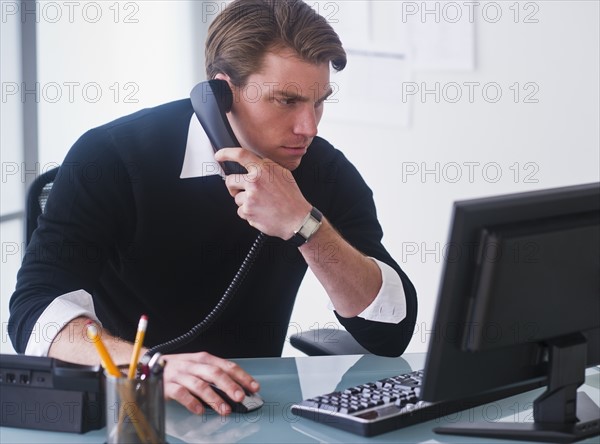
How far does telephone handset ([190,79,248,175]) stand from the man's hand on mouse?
50 cm

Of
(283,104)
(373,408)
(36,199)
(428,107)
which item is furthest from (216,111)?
(428,107)

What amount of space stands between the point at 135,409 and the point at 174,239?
2.83 ft

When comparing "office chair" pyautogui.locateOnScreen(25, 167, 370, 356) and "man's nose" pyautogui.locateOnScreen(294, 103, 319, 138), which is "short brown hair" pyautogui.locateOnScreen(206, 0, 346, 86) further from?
"office chair" pyautogui.locateOnScreen(25, 167, 370, 356)

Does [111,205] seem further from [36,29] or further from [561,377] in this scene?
[36,29]

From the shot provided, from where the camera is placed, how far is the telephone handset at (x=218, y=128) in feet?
5.59

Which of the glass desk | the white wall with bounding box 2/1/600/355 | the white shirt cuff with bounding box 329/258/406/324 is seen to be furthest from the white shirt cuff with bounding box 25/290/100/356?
the white wall with bounding box 2/1/600/355

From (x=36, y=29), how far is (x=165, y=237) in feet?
4.81

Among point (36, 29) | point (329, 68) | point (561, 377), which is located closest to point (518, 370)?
point (561, 377)

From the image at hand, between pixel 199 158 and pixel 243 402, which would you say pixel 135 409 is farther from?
pixel 199 158

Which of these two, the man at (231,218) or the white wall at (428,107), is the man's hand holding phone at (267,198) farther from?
the white wall at (428,107)

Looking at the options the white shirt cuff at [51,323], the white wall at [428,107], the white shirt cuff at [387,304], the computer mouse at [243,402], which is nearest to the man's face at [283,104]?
the white shirt cuff at [387,304]

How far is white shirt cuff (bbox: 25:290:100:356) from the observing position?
1410 millimetres

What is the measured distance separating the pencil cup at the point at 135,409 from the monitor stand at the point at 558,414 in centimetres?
40

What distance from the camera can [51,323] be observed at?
1.43 m
